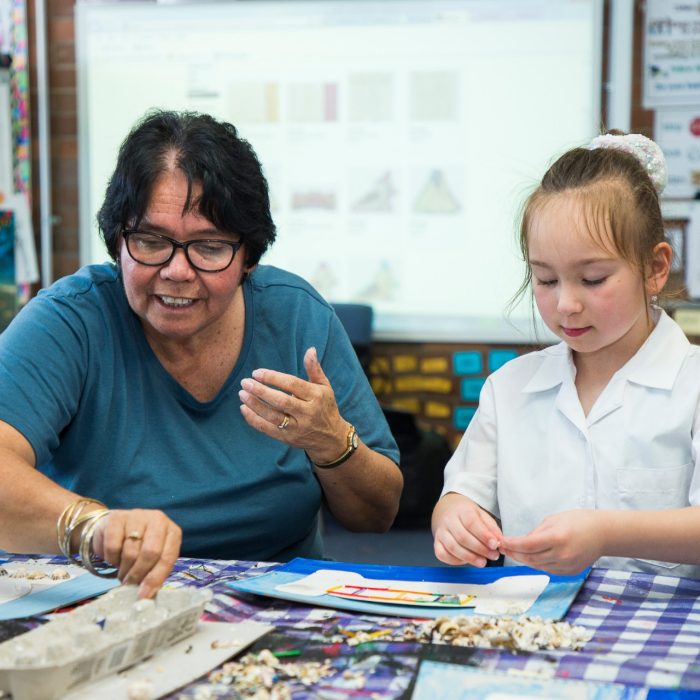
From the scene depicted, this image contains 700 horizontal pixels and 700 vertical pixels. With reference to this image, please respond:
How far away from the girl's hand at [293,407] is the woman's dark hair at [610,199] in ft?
1.12

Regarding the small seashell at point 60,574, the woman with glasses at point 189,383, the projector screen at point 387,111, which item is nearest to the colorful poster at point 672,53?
the projector screen at point 387,111

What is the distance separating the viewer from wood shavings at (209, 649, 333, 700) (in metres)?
0.85

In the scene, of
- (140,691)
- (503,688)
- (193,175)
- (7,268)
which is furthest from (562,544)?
(7,268)

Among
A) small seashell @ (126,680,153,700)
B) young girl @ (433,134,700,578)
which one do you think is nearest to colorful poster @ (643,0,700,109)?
young girl @ (433,134,700,578)

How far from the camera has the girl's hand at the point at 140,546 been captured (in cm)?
103

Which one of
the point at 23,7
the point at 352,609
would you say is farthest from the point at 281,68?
the point at 352,609

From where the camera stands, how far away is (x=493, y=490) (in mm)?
1444

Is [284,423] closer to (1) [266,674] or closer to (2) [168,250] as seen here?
(2) [168,250]

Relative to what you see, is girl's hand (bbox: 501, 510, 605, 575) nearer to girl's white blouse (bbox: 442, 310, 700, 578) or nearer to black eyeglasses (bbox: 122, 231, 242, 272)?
girl's white blouse (bbox: 442, 310, 700, 578)

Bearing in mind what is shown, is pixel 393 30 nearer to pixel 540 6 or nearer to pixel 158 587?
pixel 540 6

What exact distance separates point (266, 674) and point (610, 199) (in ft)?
2.57

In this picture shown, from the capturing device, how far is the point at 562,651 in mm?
942

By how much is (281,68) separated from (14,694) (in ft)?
9.81

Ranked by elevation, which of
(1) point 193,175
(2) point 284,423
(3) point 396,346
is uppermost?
(1) point 193,175
